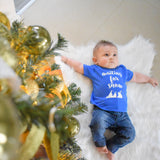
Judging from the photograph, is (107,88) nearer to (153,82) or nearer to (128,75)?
(128,75)

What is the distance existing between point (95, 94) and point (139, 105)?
1.01 feet

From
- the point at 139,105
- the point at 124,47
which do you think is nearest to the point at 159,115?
the point at 139,105

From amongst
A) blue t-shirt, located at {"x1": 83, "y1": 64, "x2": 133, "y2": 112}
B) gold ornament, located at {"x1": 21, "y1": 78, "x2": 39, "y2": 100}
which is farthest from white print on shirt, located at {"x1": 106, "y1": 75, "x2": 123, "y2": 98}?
gold ornament, located at {"x1": 21, "y1": 78, "x2": 39, "y2": 100}

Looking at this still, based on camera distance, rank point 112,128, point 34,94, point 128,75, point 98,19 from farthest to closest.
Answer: point 98,19
point 128,75
point 112,128
point 34,94

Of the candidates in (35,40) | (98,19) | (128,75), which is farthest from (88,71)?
(35,40)

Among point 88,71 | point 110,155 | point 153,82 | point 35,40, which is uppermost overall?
point 35,40

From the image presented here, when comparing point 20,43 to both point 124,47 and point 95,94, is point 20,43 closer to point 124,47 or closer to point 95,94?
point 95,94

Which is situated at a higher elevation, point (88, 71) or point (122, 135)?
point (88, 71)

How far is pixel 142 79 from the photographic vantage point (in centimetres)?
117

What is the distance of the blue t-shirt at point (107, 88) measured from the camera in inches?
39.9

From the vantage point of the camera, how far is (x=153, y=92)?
1.17 m

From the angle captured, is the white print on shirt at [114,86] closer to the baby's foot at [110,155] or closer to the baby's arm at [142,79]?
the baby's arm at [142,79]

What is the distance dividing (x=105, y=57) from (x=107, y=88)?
209 millimetres

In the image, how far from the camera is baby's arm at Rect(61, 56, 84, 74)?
39.4 inches
